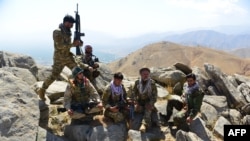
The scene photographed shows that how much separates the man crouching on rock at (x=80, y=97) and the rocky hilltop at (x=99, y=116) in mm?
517

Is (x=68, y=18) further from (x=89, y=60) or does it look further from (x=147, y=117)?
(x=147, y=117)

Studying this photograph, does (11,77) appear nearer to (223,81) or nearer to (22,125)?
(22,125)

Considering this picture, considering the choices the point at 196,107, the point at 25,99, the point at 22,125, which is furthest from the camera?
the point at 196,107

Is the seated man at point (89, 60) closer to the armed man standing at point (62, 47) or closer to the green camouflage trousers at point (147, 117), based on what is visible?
the armed man standing at point (62, 47)

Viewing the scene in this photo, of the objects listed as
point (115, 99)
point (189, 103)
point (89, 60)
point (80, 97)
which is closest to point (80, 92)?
point (80, 97)

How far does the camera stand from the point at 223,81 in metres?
18.1

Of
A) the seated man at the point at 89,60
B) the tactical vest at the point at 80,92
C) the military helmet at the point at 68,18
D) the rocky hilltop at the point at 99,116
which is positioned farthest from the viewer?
the seated man at the point at 89,60

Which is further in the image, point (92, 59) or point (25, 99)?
point (92, 59)

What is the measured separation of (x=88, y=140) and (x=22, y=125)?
254cm

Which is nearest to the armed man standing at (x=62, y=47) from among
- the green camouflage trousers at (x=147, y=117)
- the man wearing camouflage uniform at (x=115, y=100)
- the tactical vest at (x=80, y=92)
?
the tactical vest at (x=80, y=92)

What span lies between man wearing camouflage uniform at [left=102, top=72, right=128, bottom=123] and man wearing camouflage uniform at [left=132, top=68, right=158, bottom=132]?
27.0 inches

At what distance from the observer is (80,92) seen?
39.6 ft

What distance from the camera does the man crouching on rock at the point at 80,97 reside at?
38.8ft

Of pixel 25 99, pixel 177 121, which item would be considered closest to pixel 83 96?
pixel 25 99
